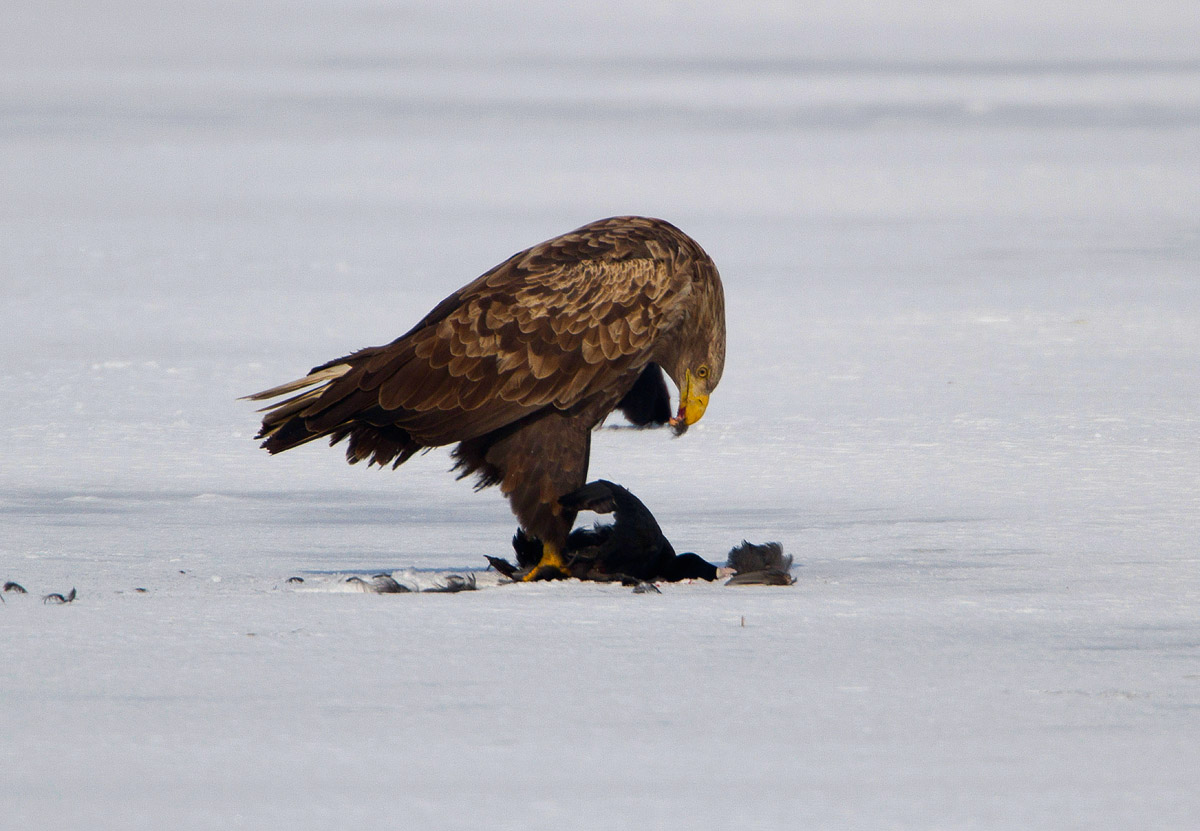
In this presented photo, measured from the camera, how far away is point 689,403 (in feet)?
18.5

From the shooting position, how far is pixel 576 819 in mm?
2871

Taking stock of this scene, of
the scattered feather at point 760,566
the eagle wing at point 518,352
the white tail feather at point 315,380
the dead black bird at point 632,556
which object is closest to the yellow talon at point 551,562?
the dead black bird at point 632,556

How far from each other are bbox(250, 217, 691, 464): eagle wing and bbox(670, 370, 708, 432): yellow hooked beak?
15 centimetres

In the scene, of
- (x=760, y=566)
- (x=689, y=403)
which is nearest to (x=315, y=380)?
(x=689, y=403)

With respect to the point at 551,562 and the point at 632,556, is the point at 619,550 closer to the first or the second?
the point at 632,556

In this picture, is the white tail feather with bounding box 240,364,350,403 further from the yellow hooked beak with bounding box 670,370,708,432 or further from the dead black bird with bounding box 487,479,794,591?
the yellow hooked beak with bounding box 670,370,708,432

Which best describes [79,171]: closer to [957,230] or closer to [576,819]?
[957,230]

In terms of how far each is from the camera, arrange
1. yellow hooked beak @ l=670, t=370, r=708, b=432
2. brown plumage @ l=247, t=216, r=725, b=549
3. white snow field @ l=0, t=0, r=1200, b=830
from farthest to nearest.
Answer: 1. yellow hooked beak @ l=670, t=370, r=708, b=432
2. brown plumage @ l=247, t=216, r=725, b=549
3. white snow field @ l=0, t=0, r=1200, b=830

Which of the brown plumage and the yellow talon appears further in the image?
the brown plumage

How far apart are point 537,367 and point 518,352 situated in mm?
91

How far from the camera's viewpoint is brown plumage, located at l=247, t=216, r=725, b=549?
545 cm

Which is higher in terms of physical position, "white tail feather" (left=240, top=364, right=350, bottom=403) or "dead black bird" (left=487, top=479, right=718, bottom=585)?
"white tail feather" (left=240, top=364, right=350, bottom=403)

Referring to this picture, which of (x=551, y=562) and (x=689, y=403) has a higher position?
(x=689, y=403)

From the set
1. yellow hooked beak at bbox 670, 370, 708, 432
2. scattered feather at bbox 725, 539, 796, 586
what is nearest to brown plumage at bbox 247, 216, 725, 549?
yellow hooked beak at bbox 670, 370, 708, 432
